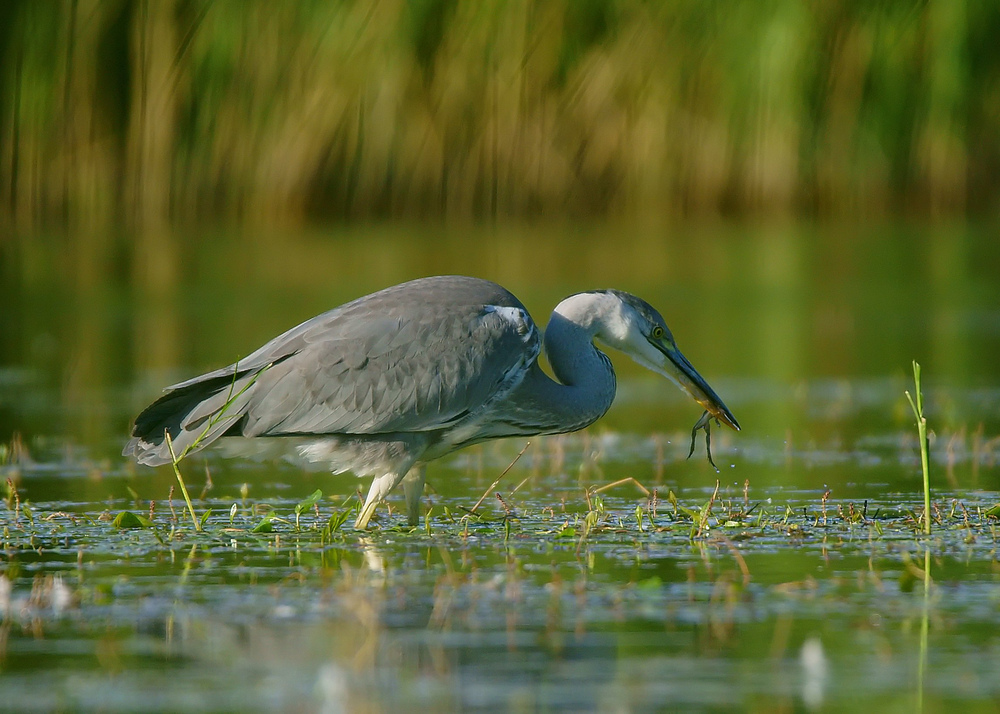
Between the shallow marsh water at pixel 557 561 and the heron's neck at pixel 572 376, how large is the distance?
1.14ft

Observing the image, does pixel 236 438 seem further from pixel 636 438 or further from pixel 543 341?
pixel 636 438

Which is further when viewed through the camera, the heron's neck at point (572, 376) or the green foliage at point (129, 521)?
the heron's neck at point (572, 376)

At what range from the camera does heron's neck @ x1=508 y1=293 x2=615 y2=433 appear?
6227 millimetres

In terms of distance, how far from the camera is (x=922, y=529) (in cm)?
544

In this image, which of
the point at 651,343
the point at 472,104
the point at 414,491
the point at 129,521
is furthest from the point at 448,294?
the point at 472,104

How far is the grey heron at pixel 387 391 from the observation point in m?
5.91

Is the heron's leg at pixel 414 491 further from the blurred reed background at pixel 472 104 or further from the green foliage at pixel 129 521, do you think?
the blurred reed background at pixel 472 104

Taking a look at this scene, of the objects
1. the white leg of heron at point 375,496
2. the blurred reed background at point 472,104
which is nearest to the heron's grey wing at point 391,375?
the white leg of heron at point 375,496

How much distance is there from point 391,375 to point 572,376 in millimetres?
836

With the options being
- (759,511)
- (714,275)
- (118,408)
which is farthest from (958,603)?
(714,275)

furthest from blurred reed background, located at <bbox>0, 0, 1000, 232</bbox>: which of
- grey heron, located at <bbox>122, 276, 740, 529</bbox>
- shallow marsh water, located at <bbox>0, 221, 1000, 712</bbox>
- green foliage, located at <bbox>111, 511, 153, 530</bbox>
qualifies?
green foliage, located at <bbox>111, 511, 153, 530</bbox>

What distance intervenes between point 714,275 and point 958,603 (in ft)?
40.0

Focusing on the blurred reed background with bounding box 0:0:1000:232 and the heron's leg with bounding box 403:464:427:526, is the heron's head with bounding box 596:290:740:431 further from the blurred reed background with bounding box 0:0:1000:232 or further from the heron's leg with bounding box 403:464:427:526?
the blurred reed background with bounding box 0:0:1000:232

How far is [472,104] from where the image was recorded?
20.5 m
